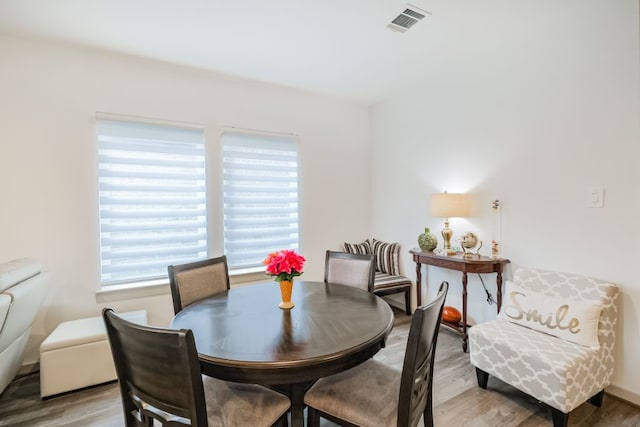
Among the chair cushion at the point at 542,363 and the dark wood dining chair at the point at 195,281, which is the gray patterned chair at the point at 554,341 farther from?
the dark wood dining chair at the point at 195,281

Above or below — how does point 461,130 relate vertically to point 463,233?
above

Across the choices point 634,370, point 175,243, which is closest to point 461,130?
point 634,370

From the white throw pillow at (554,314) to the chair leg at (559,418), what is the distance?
0.45 metres

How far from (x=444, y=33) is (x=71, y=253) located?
143 inches

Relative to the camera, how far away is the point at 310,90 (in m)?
3.72

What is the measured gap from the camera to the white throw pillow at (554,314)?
1.95 meters

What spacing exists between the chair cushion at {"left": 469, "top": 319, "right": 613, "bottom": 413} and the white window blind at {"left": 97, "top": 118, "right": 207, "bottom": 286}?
2.68m

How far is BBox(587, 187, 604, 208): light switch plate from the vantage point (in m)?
2.17

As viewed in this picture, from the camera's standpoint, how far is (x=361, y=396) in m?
1.46

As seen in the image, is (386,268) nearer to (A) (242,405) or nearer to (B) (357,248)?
(B) (357,248)

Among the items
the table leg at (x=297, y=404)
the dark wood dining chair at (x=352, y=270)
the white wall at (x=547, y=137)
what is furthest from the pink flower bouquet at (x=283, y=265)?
the white wall at (x=547, y=137)

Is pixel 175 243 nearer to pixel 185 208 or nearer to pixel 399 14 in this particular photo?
pixel 185 208

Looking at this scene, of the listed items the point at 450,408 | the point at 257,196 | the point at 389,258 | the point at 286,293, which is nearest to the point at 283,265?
the point at 286,293

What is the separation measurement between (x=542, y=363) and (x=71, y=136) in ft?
12.6
